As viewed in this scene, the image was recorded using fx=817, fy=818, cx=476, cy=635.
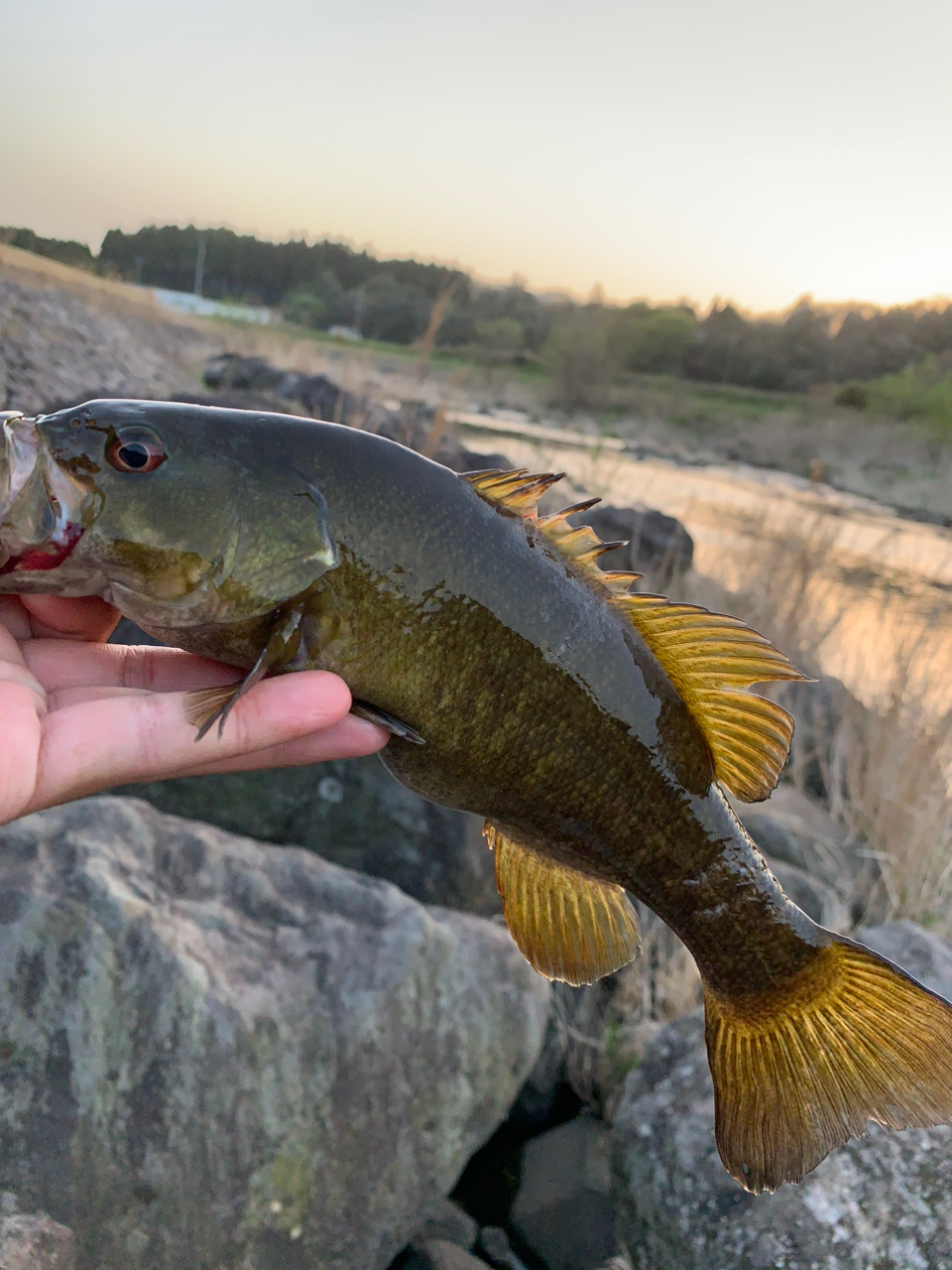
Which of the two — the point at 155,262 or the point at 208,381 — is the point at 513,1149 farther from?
the point at 208,381

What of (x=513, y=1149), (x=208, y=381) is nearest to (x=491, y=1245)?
(x=513, y=1149)

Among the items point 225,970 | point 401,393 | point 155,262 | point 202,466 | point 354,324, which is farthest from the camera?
point 354,324

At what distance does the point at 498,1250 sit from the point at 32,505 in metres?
3.12

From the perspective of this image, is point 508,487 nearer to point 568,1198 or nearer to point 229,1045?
point 229,1045

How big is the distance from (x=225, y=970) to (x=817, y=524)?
830 centimetres

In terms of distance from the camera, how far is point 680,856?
2.14 meters

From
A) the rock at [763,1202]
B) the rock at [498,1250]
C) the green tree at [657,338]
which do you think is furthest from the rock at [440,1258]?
the green tree at [657,338]

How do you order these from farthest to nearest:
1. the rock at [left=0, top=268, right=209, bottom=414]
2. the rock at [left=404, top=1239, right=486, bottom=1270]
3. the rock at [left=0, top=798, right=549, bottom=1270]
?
the rock at [left=0, top=268, right=209, bottom=414] → the rock at [left=404, top=1239, right=486, bottom=1270] → the rock at [left=0, top=798, right=549, bottom=1270]

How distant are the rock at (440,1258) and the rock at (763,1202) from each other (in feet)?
1.77

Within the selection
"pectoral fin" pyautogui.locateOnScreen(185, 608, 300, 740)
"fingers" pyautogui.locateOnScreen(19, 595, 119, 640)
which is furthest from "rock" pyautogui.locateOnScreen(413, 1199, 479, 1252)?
"fingers" pyautogui.locateOnScreen(19, 595, 119, 640)

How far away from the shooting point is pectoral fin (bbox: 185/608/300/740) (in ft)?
5.94

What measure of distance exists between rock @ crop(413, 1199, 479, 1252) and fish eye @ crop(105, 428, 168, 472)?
9.28 ft

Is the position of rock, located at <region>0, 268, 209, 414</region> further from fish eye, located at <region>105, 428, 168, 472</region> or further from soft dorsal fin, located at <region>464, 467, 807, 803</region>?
soft dorsal fin, located at <region>464, 467, 807, 803</region>

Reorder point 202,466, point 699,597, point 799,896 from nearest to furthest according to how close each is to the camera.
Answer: point 202,466
point 799,896
point 699,597
